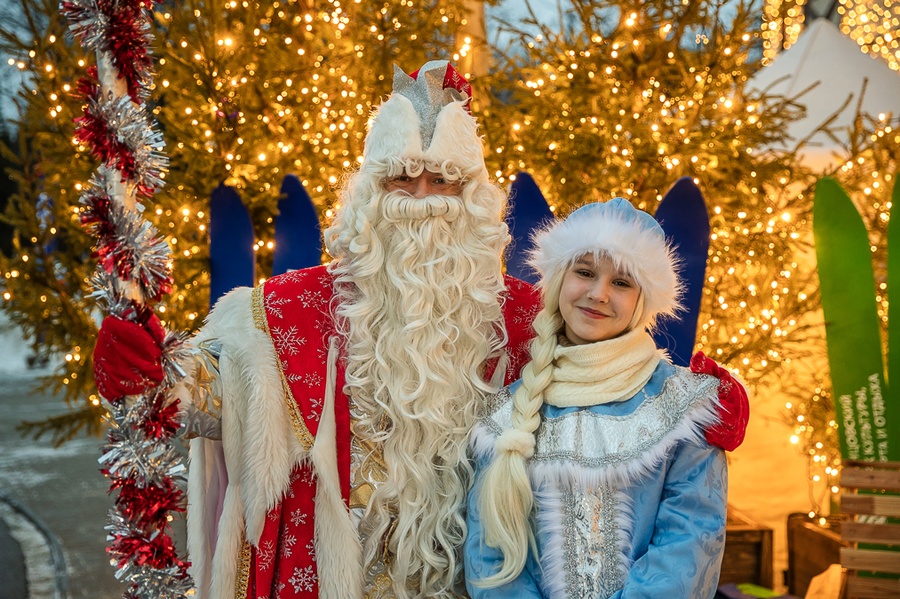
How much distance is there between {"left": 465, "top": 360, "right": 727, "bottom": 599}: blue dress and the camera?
2113 mm

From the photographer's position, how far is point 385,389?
8.29 ft

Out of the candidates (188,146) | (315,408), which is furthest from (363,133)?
(315,408)

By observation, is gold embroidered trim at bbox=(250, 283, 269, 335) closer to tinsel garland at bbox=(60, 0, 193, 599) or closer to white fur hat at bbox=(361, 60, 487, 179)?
white fur hat at bbox=(361, 60, 487, 179)

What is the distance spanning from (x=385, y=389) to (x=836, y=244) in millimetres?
2608

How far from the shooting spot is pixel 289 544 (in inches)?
98.4

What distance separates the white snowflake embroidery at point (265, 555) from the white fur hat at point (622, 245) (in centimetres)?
113

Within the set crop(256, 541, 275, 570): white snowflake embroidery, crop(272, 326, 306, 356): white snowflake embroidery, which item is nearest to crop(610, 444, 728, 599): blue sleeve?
crop(256, 541, 275, 570): white snowflake embroidery

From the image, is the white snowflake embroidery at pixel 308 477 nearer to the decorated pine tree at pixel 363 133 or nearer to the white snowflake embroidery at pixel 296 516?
the white snowflake embroidery at pixel 296 516

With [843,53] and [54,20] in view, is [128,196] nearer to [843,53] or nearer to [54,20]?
[54,20]

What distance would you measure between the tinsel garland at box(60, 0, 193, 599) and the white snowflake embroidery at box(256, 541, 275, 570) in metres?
0.68

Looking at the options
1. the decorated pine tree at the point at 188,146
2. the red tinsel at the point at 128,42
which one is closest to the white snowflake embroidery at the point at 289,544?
the red tinsel at the point at 128,42

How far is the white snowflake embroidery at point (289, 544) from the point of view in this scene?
8.20 ft

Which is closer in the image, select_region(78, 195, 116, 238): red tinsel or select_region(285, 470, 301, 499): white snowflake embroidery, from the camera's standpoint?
select_region(78, 195, 116, 238): red tinsel

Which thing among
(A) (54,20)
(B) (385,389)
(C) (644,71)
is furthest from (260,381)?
(C) (644,71)
